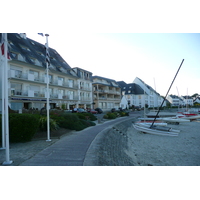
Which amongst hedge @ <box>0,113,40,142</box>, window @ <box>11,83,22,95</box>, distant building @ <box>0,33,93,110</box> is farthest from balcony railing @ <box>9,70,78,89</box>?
hedge @ <box>0,113,40,142</box>

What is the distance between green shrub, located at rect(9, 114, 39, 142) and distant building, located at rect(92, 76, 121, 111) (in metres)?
30.1

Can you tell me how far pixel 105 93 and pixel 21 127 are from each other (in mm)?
34129

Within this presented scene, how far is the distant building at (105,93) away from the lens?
3759 centimetres

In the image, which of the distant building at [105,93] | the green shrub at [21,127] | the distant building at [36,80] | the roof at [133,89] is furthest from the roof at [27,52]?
the roof at [133,89]

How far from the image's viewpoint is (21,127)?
22.2 ft

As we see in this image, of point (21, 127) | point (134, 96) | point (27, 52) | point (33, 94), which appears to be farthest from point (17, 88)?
point (134, 96)

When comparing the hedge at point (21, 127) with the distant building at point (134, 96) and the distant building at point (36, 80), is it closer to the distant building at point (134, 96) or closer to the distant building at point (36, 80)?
the distant building at point (36, 80)

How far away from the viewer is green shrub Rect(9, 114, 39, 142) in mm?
6646

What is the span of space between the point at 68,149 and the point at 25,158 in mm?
1681

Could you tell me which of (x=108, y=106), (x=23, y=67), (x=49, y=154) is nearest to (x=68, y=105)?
(x=23, y=67)

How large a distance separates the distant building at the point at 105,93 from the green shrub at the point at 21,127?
30097 millimetres

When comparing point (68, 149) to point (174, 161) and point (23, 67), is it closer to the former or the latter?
point (174, 161)

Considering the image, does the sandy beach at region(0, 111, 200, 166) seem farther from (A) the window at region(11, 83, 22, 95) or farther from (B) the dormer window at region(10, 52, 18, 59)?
(B) the dormer window at region(10, 52, 18, 59)

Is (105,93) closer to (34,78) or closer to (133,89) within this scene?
(34,78)
